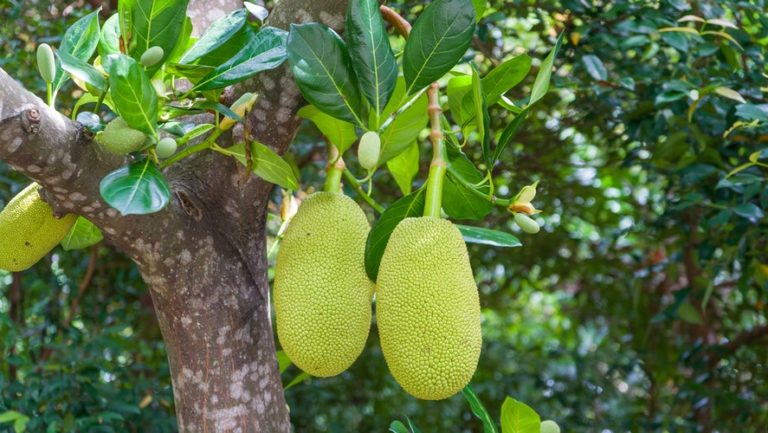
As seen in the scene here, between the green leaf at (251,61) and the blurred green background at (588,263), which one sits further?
the blurred green background at (588,263)

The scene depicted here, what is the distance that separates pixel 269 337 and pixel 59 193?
284mm

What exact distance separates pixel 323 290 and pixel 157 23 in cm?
27

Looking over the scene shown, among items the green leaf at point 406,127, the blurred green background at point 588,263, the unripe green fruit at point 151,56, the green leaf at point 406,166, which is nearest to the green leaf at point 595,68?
the blurred green background at point 588,263

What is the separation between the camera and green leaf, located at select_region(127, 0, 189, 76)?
2.41 feet

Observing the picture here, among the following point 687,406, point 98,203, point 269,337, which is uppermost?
point 98,203

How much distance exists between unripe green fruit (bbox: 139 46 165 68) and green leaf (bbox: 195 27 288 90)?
0.05 meters

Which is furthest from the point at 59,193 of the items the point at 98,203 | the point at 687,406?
the point at 687,406

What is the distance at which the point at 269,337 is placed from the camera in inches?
37.9

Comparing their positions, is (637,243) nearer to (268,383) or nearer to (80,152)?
(268,383)

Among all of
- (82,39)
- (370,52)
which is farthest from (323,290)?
(82,39)

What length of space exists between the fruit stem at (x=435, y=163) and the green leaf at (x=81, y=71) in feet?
0.97

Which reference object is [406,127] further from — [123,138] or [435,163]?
[123,138]

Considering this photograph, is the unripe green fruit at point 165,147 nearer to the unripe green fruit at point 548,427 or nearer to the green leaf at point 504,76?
the green leaf at point 504,76

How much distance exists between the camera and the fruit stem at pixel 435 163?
819mm
